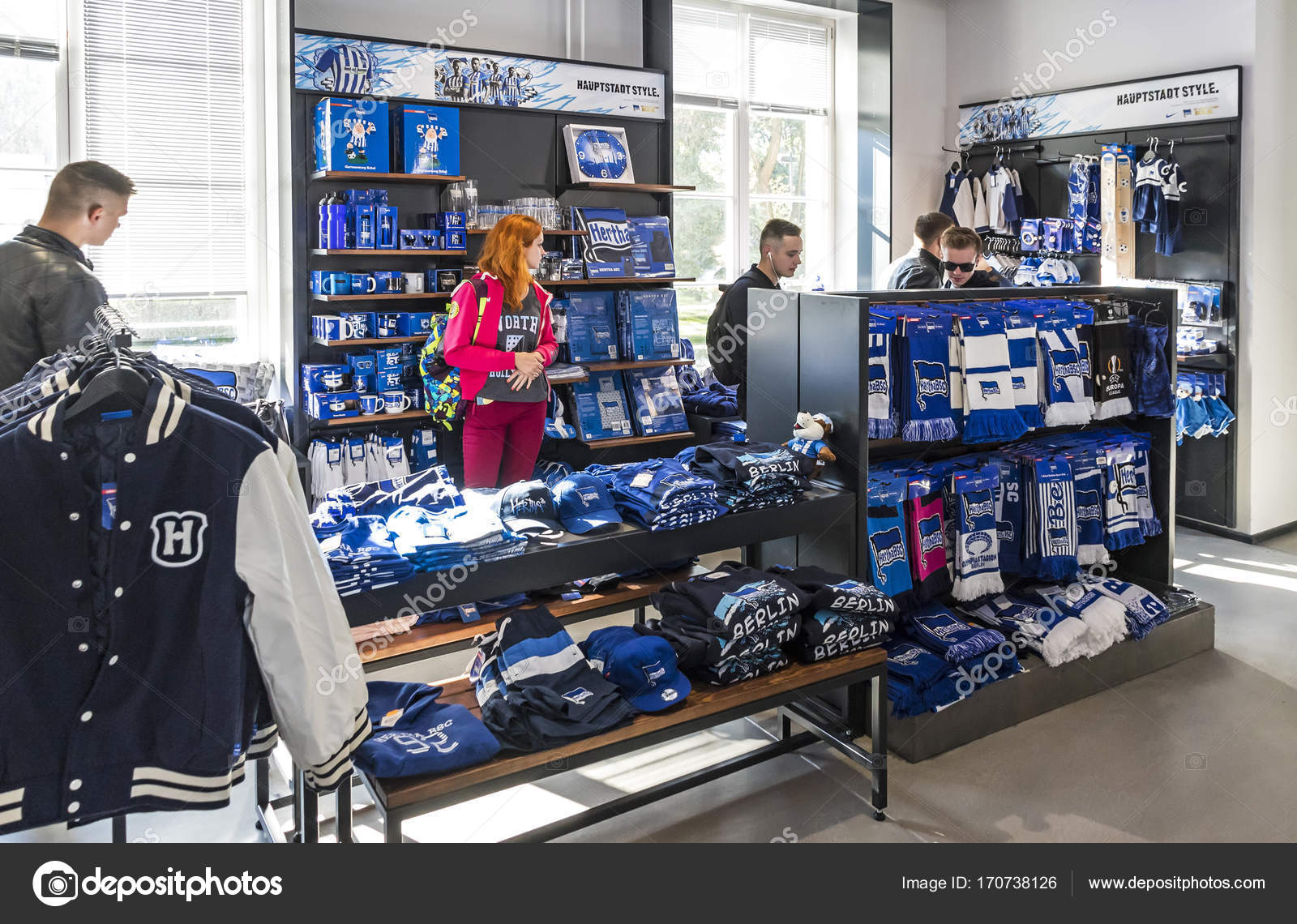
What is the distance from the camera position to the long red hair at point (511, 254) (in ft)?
13.9

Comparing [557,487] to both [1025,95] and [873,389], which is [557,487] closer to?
[873,389]

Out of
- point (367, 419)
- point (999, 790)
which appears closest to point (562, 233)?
point (367, 419)

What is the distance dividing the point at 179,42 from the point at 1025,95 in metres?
5.28

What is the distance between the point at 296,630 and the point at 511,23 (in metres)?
4.89

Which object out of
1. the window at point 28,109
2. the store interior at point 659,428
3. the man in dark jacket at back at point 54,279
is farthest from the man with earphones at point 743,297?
the window at point 28,109

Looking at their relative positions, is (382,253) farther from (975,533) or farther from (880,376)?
(975,533)

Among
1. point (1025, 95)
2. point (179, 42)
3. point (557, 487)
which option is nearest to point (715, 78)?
point (1025, 95)

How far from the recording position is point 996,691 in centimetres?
355

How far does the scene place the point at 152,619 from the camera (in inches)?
72.6

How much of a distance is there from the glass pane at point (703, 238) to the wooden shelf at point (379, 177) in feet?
6.87

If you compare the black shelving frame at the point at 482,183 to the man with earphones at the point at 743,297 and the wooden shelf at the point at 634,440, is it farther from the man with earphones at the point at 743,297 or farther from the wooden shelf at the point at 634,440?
the man with earphones at the point at 743,297

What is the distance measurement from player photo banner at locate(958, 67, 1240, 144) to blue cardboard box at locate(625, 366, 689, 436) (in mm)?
3063

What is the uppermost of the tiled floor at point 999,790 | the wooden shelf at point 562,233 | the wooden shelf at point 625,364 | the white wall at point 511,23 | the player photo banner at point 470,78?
the white wall at point 511,23

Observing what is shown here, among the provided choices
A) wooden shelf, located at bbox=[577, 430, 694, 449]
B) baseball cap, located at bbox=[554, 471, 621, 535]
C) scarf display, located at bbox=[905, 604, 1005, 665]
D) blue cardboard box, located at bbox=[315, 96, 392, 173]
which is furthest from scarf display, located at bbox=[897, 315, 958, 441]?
blue cardboard box, located at bbox=[315, 96, 392, 173]
